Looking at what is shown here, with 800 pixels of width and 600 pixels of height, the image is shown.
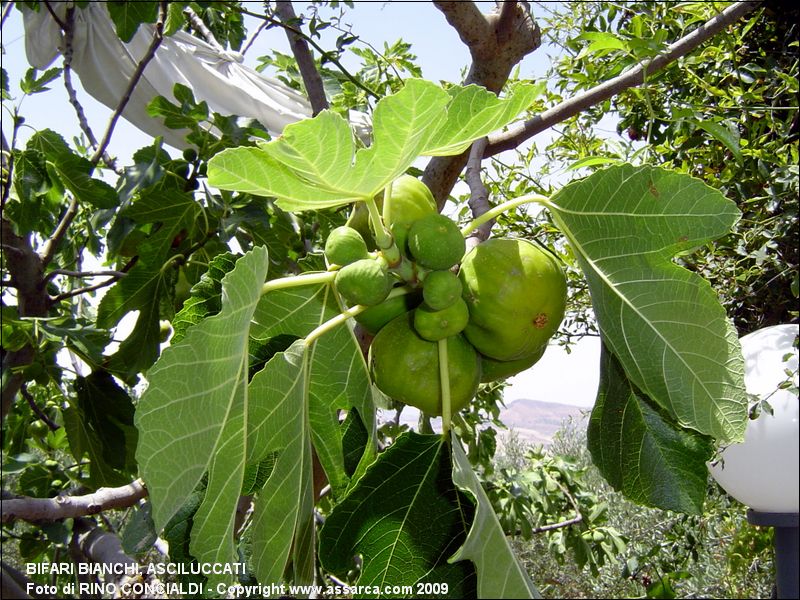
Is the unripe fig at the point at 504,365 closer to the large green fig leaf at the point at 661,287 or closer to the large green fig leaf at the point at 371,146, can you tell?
the large green fig leaf at the point at 661,287

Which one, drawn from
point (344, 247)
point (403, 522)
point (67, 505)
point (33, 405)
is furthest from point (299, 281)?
point (33, 405)

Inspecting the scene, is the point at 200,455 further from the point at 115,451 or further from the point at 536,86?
the point at 115,451

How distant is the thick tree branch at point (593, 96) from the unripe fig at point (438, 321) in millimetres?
560

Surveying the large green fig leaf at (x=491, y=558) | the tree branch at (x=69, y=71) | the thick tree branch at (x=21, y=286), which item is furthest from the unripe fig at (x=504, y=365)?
the tree branch at (x=69, y=71)

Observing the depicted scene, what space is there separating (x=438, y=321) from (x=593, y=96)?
25.4 inches

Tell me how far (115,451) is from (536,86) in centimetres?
152

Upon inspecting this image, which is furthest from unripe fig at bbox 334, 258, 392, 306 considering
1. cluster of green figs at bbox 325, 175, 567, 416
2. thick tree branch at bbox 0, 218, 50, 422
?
thick tree branch at bbox 0, 218, 50, 422

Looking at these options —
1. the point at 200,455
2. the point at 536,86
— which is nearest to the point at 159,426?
the point at 200,455

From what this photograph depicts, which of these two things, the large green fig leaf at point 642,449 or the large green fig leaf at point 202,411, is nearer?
the large green fig leaf at point 202,411

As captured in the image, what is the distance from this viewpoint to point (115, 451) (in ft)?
5.83

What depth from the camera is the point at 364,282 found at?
0.70 meters

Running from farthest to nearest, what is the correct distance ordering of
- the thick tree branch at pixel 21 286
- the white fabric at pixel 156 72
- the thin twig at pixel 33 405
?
the white fabric at pixel 156 72 → the thin twig at pixel 33 405 → the thick tree branch at pixel 21 286

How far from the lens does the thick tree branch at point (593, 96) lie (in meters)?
1.17

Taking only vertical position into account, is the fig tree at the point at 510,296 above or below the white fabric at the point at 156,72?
below
